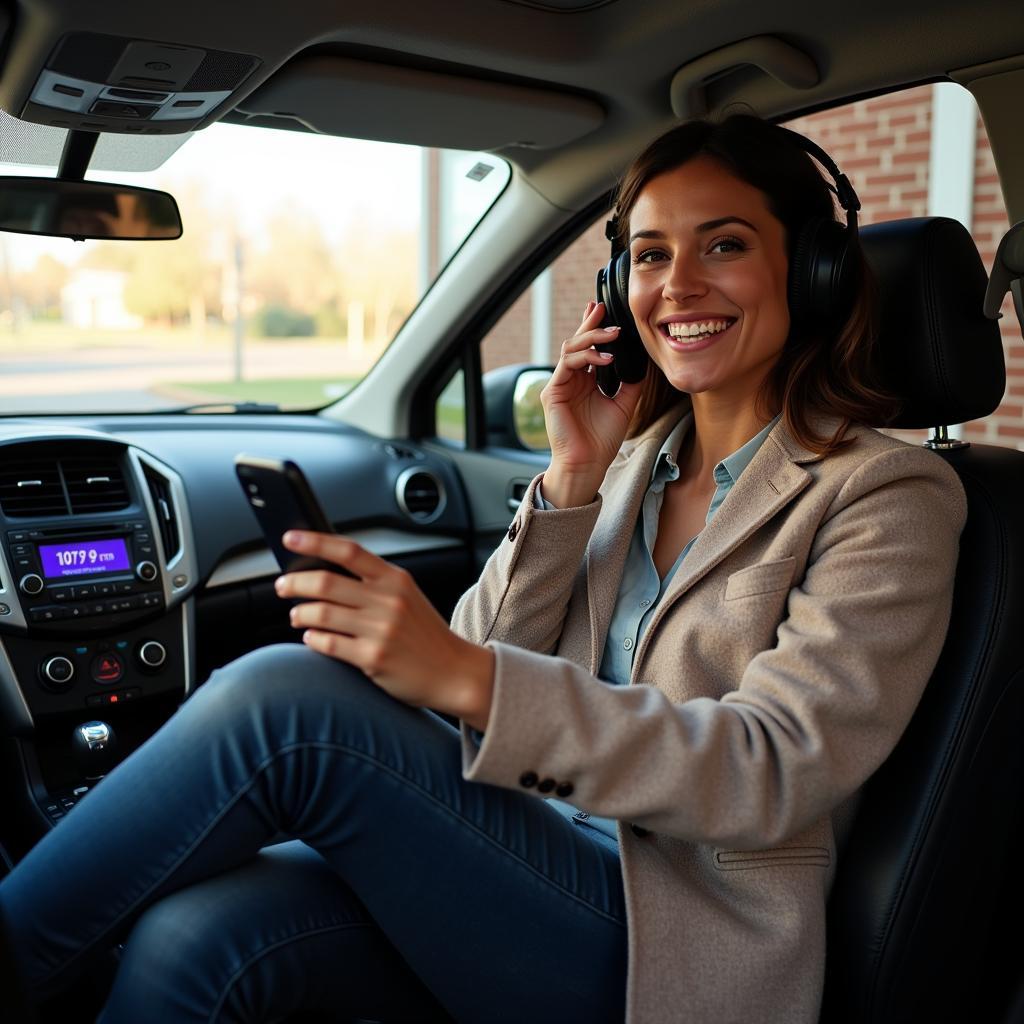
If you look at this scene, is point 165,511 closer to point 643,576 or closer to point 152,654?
point 152,654

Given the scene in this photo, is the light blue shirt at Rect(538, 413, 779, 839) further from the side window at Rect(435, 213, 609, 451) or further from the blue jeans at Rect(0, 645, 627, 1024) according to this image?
the side window at Rect(435, 213, 609, 451)

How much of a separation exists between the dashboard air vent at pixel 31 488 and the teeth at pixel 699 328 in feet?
4.16

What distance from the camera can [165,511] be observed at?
233cm

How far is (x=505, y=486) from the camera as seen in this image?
2.71 metres

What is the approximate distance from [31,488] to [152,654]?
1.28 ft

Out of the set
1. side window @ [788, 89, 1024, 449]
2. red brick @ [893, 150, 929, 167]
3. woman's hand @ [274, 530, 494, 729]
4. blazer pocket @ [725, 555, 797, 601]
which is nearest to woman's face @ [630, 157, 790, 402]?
blazer pocket @ [725, 555, 797, 601]

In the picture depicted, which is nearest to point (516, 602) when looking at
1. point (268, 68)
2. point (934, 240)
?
point (934, 240)

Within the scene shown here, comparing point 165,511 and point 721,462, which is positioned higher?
point 721,462

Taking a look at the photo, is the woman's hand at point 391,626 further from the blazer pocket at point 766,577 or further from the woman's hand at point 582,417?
the woman's hand at point 582,417

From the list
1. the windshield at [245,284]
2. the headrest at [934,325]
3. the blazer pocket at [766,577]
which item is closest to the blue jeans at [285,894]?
the blazer pocket at [766,577]

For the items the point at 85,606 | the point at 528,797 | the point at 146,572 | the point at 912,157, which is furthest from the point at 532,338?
the point at 528,797

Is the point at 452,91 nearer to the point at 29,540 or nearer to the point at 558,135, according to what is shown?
the point at 558,135

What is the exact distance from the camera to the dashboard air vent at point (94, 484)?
7.32 feet

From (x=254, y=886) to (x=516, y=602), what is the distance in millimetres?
515
